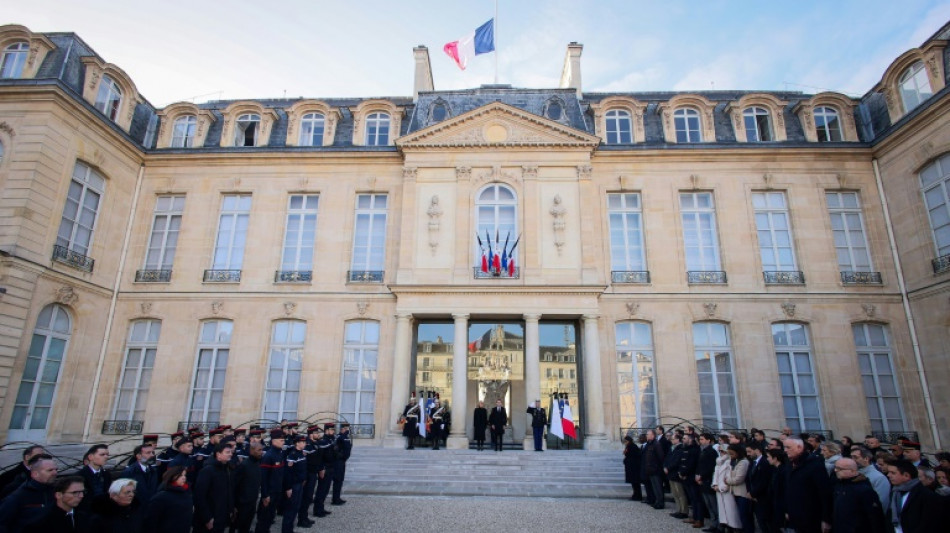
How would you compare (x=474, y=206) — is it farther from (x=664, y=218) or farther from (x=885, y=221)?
(x=885, y=221)

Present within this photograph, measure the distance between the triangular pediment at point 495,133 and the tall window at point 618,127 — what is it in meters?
1.23

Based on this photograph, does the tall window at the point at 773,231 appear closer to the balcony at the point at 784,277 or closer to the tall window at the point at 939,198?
the balcony at the point at 784,277

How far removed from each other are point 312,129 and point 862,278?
1669cm

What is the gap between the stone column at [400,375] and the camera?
43.0 feet

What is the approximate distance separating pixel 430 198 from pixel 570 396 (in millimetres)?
6928

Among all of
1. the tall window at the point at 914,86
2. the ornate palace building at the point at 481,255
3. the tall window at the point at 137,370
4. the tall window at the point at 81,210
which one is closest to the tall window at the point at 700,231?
the ornate palace building at the point at 481,255

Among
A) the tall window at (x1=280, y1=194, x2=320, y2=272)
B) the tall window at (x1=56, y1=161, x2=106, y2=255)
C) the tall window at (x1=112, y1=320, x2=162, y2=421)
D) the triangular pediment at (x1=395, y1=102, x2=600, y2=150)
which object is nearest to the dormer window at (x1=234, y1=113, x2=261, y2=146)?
the tall window at (x1=280, y1=194, x2=320, y2=272)

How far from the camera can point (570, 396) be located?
48.1 ft

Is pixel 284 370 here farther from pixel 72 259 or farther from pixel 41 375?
pixel 72 259

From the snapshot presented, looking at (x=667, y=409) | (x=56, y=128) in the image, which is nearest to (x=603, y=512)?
(x=667, y=409)

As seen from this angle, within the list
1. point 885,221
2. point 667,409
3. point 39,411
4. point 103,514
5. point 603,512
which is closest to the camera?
point 103,514

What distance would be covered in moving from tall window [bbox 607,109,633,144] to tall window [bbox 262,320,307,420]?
1081cm

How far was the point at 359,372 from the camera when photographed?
47.4 feet

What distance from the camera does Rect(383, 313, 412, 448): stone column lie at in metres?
13.1
